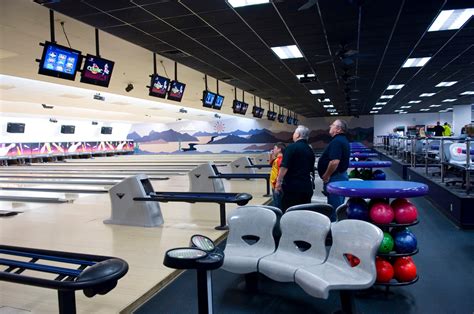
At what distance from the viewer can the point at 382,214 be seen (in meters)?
2.53

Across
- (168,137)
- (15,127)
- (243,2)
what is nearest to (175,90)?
(243,2)

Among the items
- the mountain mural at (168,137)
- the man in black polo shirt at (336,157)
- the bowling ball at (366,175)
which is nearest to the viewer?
the man in black polo shirt at (336,157)

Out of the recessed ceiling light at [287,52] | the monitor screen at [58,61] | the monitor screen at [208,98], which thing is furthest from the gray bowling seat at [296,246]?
the monitor screen at [208,98]

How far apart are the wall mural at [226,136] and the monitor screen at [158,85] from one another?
675 inches

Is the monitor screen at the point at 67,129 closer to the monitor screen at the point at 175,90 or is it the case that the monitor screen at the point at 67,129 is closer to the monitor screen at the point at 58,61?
the monitor screen at the point at 175,90

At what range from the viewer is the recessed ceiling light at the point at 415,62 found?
25.1 ft

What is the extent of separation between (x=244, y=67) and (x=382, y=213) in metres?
5.96

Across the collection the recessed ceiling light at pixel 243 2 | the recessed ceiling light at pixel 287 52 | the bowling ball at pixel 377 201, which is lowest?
the bowling ball at pixel 377 201

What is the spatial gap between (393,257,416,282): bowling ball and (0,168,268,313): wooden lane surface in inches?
65.8

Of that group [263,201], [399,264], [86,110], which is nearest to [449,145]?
[263,201]

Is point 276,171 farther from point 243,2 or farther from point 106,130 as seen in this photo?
point 106,130

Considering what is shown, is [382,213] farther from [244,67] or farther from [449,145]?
[244,67]

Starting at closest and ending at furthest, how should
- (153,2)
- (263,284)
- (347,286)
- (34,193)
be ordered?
1. (347,286)
2. (263,284)
3. (153,2)
4. (34,193)

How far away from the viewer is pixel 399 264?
Result: 2539 millimetres
